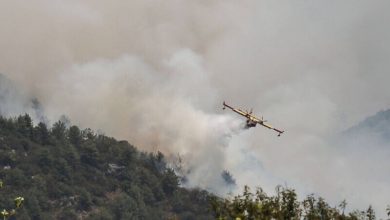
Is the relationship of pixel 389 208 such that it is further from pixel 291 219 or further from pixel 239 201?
pixel 239 201

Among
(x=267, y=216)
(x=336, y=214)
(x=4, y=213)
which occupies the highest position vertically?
(x=336, y=214)

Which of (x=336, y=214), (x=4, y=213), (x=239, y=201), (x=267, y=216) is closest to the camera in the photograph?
(x=4, y=213)

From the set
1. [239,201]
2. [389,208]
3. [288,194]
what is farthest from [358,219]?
[239,201]

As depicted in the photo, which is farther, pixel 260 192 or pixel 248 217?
pixel 260 192

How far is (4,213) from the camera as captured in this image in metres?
40.1

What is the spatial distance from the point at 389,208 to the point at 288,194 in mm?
14869

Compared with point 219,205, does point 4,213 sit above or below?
below

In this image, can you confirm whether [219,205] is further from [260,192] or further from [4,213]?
[4,213]

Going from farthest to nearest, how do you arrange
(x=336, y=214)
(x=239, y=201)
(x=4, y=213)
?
1. (x=336, y=214)
2. (x=239, y=201)
3. (x=4, y=213)

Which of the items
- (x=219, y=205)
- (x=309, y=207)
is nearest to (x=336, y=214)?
(x=309, y=207)

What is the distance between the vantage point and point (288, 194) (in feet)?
329

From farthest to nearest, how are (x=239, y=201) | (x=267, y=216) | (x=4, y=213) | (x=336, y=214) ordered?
(x=336, y=214)
(x=239, y=201)
(x=267, y=216)
(x=4, y=213)

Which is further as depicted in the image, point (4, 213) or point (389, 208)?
point (389, 208)

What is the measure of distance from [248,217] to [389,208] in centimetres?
2536
